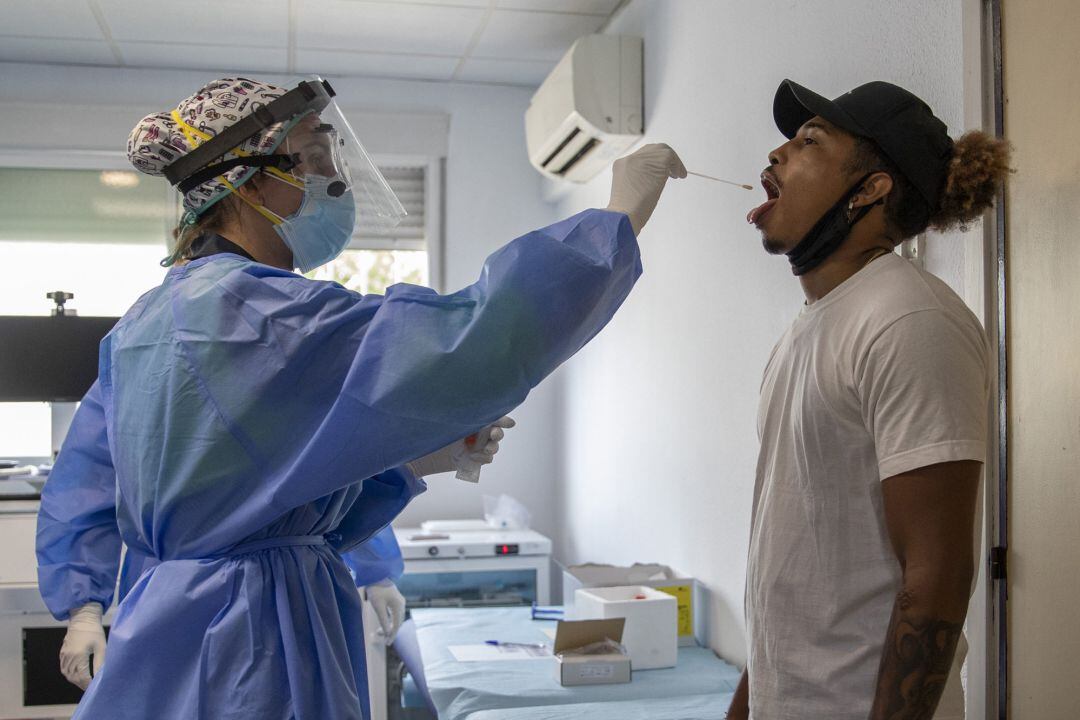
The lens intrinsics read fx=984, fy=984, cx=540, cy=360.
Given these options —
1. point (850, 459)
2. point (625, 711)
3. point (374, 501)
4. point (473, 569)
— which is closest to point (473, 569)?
point (473, 569)

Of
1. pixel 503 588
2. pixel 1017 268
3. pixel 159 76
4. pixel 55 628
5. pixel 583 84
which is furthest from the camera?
pixel 159 76

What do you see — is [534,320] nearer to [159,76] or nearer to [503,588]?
[503,588]

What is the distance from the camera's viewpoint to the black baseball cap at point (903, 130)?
4.11 ft

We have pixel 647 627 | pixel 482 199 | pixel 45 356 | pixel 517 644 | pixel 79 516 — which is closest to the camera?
pixel 79 516

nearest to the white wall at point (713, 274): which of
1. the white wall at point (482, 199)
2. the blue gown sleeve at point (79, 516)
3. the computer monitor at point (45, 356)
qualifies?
the white wall at point (482, 199)

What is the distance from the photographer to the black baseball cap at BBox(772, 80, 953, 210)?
1.25m

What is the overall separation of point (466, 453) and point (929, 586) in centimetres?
62

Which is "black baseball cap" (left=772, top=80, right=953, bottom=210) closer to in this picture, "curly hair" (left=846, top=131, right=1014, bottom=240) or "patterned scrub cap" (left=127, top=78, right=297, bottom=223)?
"curly hair" (left=846, top=131, right=1014, bottom=240)

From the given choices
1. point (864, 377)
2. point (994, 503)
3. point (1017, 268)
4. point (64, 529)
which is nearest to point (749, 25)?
point (1017, 268)

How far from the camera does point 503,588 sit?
388 cm

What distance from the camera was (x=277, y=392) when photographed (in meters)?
1.11

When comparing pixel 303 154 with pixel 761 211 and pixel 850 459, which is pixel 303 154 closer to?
pixel 761 211

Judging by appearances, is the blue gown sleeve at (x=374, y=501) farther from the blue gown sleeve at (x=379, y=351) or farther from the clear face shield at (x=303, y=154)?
the clear face shield at (x=303, y=154)

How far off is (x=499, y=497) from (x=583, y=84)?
1894 mm
